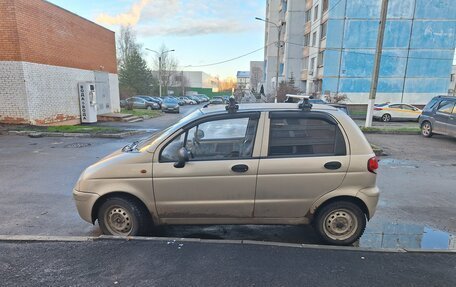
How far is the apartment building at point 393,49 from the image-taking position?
89.4 ft

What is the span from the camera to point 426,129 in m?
13.3

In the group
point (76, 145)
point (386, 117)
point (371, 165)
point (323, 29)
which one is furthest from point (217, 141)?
point (323, 29)

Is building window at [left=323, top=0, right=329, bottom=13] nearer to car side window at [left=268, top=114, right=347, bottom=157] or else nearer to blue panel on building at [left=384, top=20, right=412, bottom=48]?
blue panel on building at [left=384, top=20, right=412, bottom=48]

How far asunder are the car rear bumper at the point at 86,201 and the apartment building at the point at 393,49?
2833 centimetres

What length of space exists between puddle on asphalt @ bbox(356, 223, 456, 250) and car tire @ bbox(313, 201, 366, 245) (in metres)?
0.23

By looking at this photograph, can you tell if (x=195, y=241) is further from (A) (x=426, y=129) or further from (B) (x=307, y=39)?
(B) (x=307, y=39)

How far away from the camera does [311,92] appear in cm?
3391

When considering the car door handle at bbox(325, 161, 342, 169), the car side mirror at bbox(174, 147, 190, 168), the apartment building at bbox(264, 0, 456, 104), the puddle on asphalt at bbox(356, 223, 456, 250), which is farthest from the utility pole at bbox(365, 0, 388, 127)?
the apartment building at bbox(264, 0, 456, 104)

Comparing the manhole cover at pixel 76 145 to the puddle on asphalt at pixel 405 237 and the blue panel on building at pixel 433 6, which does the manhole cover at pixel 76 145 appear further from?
the blue panel on building at pixel 433 6

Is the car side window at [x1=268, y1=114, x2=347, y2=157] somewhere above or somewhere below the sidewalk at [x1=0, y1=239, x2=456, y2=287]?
above

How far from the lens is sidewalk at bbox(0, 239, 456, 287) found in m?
2.93

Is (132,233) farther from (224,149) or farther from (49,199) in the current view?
(49,199)

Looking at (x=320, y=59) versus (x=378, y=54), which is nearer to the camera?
(x=378, y=54)

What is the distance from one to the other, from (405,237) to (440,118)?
10.7 metres
